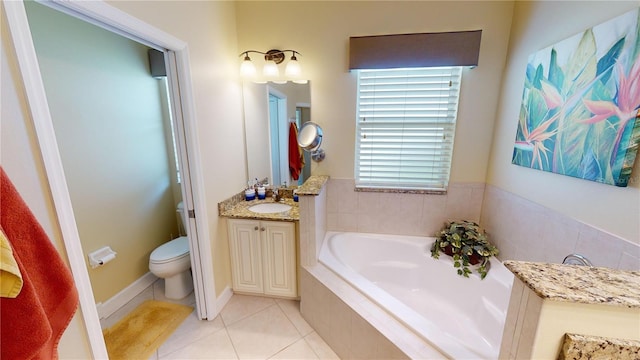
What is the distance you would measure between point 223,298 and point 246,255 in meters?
0.40

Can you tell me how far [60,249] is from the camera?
0.87 m

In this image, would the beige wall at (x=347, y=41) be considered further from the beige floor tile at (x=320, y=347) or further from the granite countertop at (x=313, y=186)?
the beige floor tile at (x=320, y=347)

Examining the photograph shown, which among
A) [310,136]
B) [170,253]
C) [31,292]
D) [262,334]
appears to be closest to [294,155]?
[310,136]

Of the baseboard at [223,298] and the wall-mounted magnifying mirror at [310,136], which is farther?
the wall-mounted magnifying mirror at [310,136]

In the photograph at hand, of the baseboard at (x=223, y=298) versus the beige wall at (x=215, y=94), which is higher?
the beige wall at (x=215, y=94)

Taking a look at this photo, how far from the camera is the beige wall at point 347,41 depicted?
1.78 m

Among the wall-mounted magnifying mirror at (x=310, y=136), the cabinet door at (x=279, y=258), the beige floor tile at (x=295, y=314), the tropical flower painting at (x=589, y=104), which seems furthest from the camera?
the wall-mounted magnifying mirror at (x=310, y=136)

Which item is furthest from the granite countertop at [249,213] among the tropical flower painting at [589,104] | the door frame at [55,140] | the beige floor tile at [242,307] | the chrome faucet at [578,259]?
the tropical flower painting at [589,104]

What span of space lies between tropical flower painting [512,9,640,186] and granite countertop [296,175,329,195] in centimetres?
137

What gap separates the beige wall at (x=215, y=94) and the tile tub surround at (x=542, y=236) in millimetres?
2173

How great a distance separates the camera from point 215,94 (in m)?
1.77

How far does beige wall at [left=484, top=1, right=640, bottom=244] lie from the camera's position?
1.02 metres

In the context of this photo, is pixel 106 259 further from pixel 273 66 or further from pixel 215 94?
pixel 273 66

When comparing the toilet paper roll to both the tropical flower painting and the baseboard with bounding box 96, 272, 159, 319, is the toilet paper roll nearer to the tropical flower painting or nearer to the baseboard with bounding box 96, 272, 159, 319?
the baseboard with bounding box 96, 272, 159, 319
